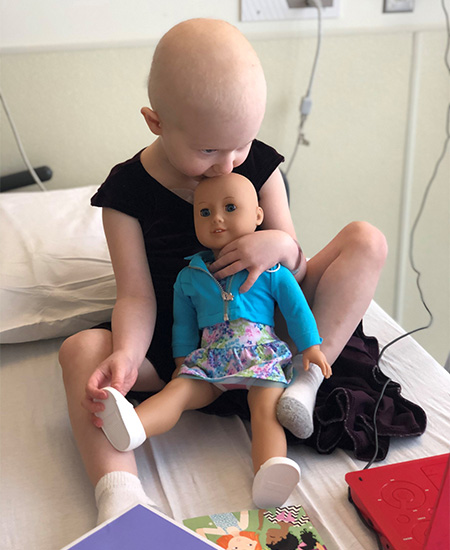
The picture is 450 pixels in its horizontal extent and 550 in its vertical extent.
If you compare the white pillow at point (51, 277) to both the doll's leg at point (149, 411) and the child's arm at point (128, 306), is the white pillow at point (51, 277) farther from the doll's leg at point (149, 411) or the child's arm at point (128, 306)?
the doll's leg at point (149, 411)

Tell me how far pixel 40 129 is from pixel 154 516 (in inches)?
50.7

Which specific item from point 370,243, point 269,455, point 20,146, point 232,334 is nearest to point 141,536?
point 269,455

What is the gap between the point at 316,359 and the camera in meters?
0.92

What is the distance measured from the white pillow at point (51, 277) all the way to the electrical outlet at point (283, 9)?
0.75 metres

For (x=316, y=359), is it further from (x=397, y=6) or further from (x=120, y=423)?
(x=397, y=6)

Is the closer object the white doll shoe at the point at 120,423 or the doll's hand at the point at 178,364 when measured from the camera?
the white doll shoe at the point at 120,423

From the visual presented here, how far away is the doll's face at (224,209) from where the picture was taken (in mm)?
941

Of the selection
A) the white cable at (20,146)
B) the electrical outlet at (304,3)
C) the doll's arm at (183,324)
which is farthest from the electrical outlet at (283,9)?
the doll's arm at (183,324)

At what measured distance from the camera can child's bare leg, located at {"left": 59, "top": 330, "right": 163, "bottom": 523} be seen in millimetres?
800

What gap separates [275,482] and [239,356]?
0.65 ft

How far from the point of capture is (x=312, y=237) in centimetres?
201

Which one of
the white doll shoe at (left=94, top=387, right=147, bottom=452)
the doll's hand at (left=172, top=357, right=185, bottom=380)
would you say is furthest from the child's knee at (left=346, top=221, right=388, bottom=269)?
the white doll shoe at (left=94, top=387, right=147, bottom=452)

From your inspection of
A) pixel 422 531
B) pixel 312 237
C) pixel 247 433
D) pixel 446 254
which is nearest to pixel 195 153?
pixel 247 433

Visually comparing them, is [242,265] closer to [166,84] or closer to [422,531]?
[166,84]
